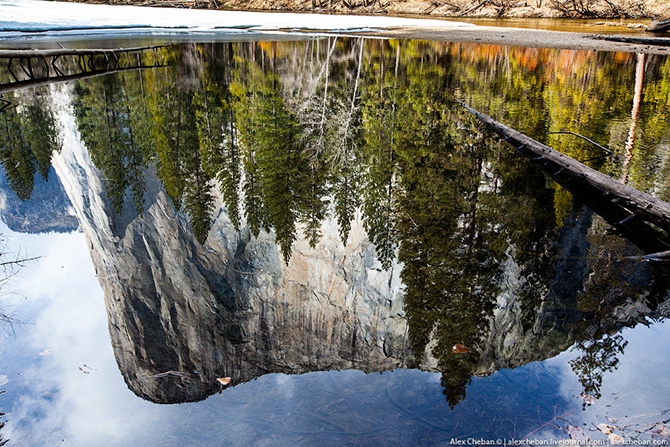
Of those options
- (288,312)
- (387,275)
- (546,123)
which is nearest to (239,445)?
(288,312)

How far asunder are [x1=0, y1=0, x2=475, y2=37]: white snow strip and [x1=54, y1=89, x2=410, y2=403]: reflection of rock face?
41801 mm

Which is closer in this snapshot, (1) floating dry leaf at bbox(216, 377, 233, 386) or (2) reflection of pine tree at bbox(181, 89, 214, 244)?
(1) floating dry leaf at bbox(216, 377, 233, 386)

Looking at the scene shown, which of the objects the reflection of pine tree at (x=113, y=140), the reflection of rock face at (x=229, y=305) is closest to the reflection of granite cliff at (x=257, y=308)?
the reflection of rock face at (x=229, y=305)

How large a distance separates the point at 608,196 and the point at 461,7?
6062cm

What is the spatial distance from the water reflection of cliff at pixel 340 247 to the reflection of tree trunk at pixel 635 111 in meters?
0.55

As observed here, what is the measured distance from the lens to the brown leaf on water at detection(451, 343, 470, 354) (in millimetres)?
6633

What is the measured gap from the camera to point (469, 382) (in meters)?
6.13

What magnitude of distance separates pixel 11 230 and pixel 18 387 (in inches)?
268

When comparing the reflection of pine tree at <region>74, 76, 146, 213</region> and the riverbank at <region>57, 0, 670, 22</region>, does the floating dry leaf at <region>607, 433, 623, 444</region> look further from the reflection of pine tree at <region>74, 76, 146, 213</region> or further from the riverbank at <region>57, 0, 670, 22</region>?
the riverbank at <region>57, 0, 670, 22</region>

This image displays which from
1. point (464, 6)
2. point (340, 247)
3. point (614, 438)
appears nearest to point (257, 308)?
point (340, 247)

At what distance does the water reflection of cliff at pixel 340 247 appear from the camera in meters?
7.00

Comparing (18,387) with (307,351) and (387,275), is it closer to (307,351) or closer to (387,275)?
(307,351)

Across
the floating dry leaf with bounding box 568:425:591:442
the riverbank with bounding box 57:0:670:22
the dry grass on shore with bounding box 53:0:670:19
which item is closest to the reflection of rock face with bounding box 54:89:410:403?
the floating dry leaf with bounding box 568:425:591:442

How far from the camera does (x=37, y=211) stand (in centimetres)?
1321
